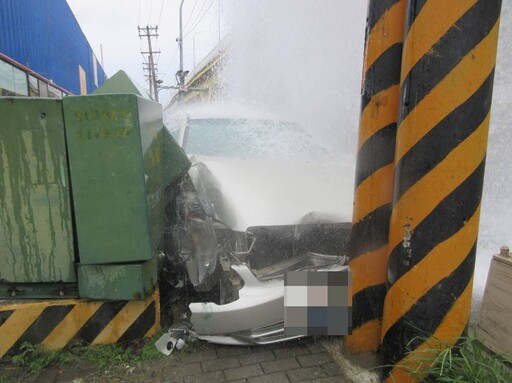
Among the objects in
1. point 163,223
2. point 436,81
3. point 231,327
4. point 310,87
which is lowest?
point 231,327

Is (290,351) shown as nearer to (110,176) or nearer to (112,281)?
(112,281)

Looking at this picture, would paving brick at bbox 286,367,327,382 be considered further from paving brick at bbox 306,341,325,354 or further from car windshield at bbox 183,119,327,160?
car windshield at bbox 183,119,327,160

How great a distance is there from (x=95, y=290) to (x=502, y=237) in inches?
142

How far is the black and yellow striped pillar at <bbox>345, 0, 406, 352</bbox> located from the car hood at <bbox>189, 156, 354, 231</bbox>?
1.40 feet

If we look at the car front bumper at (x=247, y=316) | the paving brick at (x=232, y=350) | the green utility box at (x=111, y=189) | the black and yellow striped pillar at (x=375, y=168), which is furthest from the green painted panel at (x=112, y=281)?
the black and yellow striped pillar at (x=375, y=168)

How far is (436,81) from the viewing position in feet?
5.32

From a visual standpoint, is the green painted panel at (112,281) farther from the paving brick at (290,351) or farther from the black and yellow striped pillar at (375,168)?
the black and yellow striped pillar at (375,168)

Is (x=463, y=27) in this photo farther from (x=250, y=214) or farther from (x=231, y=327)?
(x=231, y=327)

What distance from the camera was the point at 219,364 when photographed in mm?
2225

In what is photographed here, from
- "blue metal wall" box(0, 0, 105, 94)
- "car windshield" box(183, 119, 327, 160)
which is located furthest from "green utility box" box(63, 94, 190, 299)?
"blue metal wall" box(0, 0, 105, 94)

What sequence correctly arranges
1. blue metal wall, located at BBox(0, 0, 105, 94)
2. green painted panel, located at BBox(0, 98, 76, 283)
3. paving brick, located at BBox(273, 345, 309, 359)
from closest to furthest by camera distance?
green painted panel, located at BBox(0, 98, 76, 283) → paving brick, located at BBox(273, 345, 309, 359) → blue metal wall, located at BBox(0, 0, 105, 94)

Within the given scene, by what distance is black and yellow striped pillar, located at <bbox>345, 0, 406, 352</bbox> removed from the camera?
190 cm

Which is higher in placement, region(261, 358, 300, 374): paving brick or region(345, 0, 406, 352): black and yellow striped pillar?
region(345, 0, 406, 352): black and yellow striped pillar

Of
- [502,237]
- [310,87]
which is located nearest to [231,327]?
[502,237]
